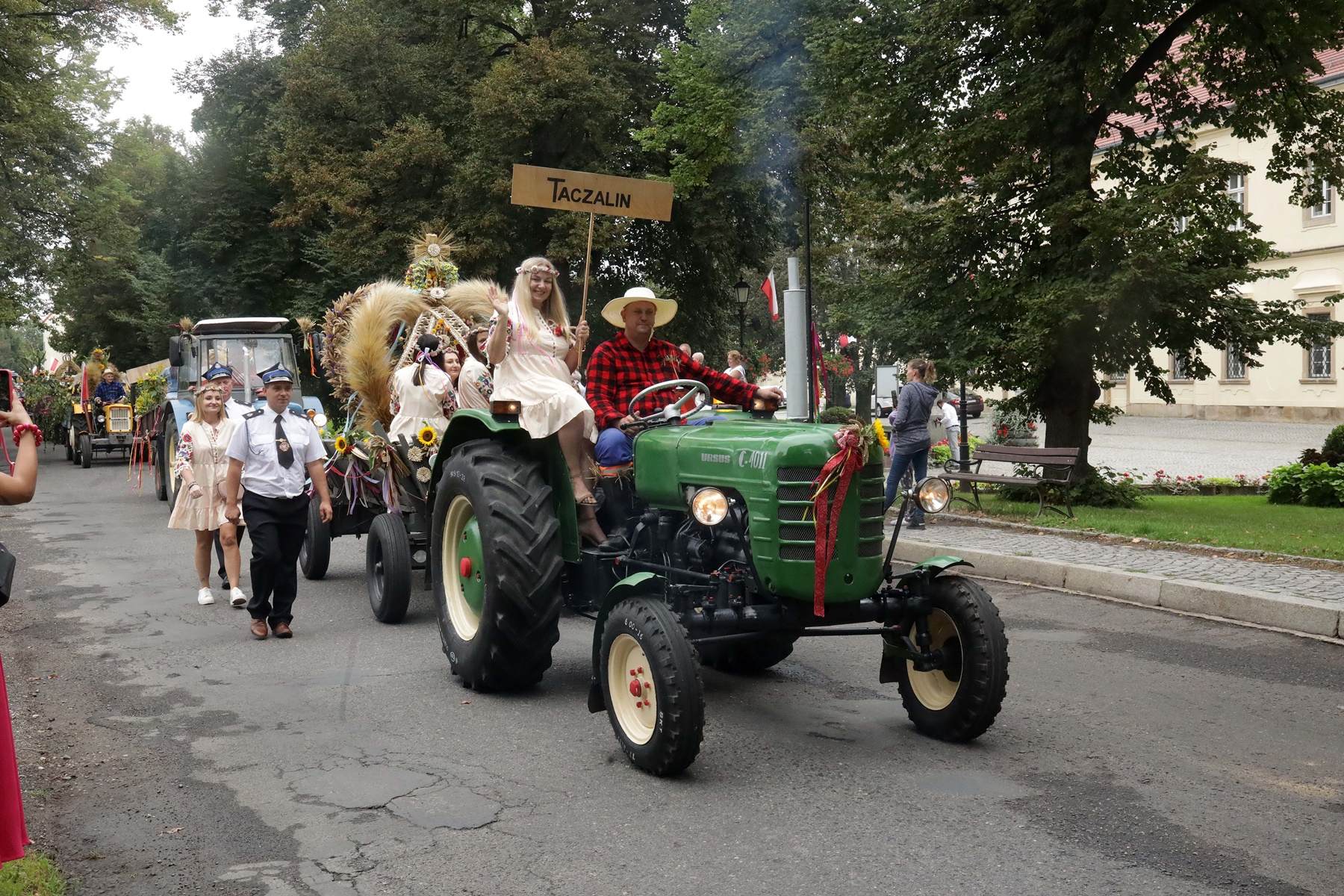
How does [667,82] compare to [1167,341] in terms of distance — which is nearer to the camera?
[1167,341]

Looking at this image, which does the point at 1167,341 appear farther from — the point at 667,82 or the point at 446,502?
the point at 667,82

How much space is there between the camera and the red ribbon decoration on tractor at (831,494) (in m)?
5.30

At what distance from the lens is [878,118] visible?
55.7 ft

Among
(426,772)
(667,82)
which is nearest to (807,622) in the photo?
(426,772)

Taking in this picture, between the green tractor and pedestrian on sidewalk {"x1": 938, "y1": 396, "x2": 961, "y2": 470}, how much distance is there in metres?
13.7

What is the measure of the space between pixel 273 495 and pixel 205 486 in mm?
1760

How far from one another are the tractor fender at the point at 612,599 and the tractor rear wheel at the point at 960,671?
128 centimetres

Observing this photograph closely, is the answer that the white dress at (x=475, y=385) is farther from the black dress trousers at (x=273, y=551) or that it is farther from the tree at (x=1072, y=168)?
the tree at (x=1072, y=168)

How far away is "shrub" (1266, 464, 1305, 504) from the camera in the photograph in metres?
17.5

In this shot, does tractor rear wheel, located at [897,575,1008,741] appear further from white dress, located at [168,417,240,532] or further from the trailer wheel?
the trailer wheel

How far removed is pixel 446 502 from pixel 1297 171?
1593cm

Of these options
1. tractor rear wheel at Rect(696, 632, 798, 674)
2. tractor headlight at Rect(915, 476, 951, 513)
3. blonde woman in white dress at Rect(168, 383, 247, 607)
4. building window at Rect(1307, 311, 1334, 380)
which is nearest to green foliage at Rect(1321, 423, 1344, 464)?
tractor rear wheel at Rect(696, 632, 798, 674)

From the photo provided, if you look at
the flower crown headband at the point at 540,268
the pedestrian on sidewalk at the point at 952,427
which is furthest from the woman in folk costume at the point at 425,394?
the pedestrian on sidewalk at the point at 952,427

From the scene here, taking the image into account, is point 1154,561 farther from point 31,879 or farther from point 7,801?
point 7,801
